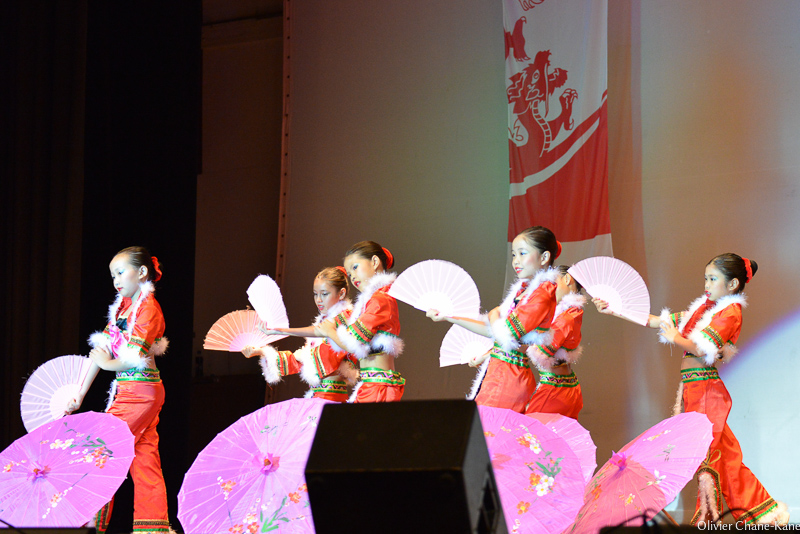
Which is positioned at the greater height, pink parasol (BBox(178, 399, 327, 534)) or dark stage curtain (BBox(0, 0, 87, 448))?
dark stage curtain (BBox(0, 0, 87, 448))

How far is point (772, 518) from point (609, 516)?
1.19m

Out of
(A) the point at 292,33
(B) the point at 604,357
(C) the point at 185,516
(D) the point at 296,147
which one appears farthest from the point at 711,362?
(A) the point at 292,33

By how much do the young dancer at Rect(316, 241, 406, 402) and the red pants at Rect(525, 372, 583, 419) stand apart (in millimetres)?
575

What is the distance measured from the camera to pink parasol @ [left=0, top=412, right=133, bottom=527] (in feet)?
8.99

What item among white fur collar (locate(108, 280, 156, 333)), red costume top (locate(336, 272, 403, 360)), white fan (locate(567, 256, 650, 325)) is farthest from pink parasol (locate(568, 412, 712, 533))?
white fur collar (locate(108, 280, 156, 333))

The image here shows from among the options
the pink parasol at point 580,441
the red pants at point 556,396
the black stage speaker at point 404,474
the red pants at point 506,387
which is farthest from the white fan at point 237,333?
the black stage speaker at point 404,474

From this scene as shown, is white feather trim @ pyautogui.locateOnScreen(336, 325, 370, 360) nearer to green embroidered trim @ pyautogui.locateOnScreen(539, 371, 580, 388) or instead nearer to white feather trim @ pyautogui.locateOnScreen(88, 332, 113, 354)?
green embroidered trim @ pyautogui.locateOnScreen(539, 371, 580, 388)

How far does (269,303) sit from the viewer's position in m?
3.51

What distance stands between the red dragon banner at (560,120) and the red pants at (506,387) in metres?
1.27

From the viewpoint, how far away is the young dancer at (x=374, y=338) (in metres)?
3.21

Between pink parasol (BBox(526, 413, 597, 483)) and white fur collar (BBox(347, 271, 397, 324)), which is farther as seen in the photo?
white fur collar (BBox(347, 271, 397, 324))

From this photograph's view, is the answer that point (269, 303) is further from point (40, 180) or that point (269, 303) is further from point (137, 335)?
point (40, 180)

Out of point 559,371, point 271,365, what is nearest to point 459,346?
point 559,371

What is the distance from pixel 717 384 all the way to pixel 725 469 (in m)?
0.35
